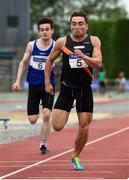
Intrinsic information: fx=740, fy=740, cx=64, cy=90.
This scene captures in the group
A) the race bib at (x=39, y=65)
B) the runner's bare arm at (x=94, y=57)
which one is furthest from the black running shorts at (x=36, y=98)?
the runner's bare arm at (x=94, y=57)

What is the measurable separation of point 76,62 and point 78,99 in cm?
57

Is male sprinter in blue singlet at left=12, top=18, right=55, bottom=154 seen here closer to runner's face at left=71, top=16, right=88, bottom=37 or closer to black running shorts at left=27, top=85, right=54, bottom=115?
black running shorts at left=27, top=85, right=54, bottom=115

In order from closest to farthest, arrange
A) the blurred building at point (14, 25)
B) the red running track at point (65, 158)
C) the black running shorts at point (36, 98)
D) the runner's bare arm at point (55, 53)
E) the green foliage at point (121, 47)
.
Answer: the red running track at point (65, 158) → the runner's bare arm at point (55, 53) → the black running shorts at point (36, 98) → the green foliage at point (121, 47) → the blurred building at point (14, 25)

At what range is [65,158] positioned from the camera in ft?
39.5

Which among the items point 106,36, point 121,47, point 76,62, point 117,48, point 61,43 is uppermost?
point 61,43

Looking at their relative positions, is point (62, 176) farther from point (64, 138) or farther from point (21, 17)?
point (21, 17)

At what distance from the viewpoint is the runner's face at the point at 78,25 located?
991cm

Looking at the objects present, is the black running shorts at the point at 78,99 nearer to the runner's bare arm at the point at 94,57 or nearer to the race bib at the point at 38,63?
the runner's bare arm at the point at 94,57

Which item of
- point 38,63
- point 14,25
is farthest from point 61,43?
point 14,25

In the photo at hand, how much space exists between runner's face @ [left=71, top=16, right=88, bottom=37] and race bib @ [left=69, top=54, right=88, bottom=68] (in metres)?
0.31

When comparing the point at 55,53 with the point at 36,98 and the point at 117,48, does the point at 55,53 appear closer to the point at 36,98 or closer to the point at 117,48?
the point at 36,98

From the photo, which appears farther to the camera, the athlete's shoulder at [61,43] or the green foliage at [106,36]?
the green foliage at [106,36]

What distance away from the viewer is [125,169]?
10484 mm

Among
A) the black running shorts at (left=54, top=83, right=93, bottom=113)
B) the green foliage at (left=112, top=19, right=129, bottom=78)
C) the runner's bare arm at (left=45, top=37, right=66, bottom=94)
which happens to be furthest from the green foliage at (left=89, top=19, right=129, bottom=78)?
the black running shorts at (left=54, top=83, right=93, bottom=113)
